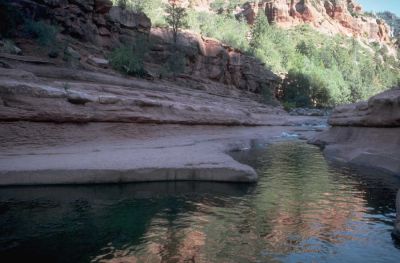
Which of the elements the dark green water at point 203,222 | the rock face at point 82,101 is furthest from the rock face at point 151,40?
the dark green water at point 203,222

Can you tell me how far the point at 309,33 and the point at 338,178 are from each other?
4676 inches

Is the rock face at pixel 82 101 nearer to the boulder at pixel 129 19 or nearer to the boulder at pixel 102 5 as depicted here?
the boulder at pixel 102 5

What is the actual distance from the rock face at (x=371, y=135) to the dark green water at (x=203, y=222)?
8.48ft

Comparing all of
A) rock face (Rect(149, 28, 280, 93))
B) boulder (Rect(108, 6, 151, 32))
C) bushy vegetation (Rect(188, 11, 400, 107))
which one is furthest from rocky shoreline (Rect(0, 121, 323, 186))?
bushy vegetation (Rect(188, 11, 400, 107))

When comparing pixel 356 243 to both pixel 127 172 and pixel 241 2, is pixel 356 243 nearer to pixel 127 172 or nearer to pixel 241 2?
pixel 127 172

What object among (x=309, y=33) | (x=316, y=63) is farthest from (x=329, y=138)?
(x=309, y=33)

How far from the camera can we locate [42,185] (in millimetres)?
10961

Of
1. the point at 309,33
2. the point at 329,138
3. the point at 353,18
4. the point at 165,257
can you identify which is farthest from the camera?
the point at 353,18

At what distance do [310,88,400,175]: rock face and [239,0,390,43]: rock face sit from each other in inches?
4062

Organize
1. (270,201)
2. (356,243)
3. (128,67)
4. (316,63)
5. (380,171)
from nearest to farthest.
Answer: (356,243)
(270,201)
(380,171)
(128,67)
(316,63)

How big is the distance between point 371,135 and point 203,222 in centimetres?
1138

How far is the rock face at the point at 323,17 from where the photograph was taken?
126m

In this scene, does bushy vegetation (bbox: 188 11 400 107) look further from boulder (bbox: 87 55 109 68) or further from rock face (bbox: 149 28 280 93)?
boulder (bbox: 87 55 109 68)

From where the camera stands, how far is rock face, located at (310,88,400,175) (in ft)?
49.3
